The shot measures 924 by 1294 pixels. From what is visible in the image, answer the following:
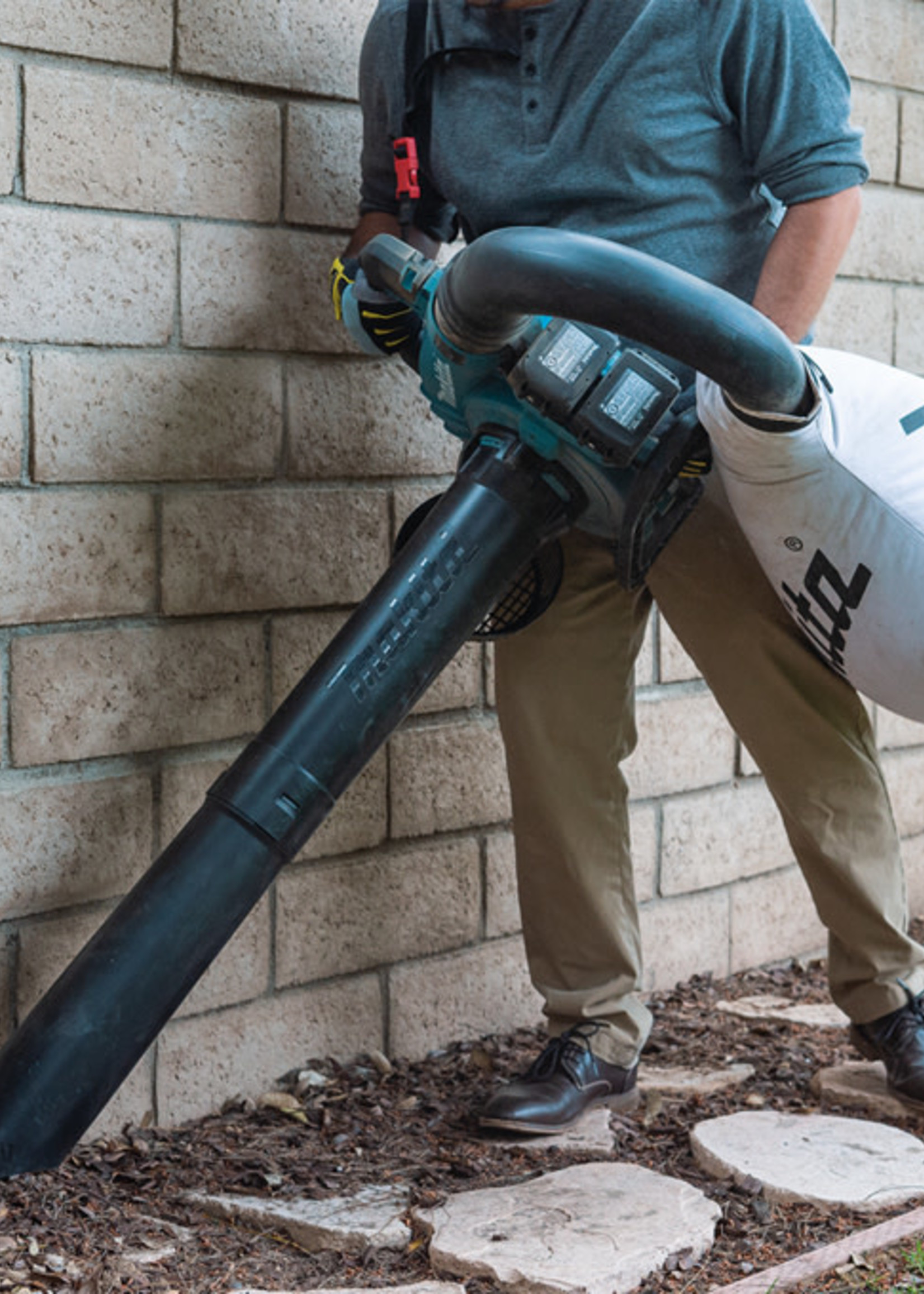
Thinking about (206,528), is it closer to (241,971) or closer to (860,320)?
(241,971)

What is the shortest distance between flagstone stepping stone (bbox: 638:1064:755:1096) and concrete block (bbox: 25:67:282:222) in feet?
5.58

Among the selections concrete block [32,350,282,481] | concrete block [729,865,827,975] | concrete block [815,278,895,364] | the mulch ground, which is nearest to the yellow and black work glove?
concrete block [32,350,282,481]

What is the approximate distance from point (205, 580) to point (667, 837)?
132 centimetres

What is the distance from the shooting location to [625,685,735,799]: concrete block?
11.7ft

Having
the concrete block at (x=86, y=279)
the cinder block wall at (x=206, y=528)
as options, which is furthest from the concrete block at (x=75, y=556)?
the concrete block at (x=86, y=279)

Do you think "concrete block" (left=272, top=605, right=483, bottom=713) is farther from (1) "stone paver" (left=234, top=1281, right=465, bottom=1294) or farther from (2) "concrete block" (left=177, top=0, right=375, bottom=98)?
(1) "stone paver" (left=234, top=1281, right=465, bottom=1294)

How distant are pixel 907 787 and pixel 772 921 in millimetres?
603

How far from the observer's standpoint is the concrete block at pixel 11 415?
2.54 m

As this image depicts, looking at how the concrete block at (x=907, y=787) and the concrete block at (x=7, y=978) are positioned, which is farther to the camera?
the concrete block at (x=907, y=787)

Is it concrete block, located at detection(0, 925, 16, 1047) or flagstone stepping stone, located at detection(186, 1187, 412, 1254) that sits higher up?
concrete block, located at detection(0, 925, 16, 1047)

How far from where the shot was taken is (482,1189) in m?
2.53

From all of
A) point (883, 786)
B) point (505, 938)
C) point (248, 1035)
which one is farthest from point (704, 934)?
point (248, 1035)

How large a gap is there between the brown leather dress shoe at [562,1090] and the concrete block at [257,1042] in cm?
35

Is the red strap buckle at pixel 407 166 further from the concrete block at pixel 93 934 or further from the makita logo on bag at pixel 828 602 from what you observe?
the concrete block at pixel 93 934
